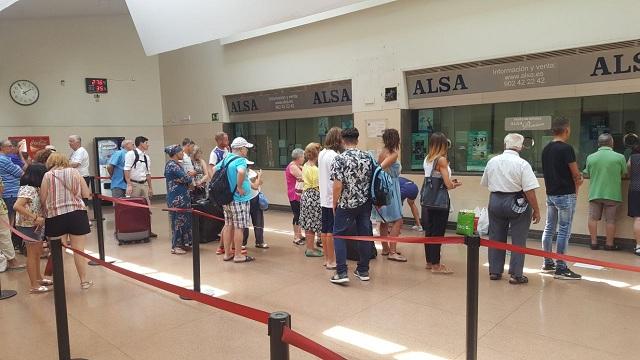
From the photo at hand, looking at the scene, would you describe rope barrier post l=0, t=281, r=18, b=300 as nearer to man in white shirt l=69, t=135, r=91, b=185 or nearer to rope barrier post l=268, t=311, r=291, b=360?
man in white shirt l=69, t=135, r=91, b=185

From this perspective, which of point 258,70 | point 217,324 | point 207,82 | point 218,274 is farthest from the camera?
point 207,82

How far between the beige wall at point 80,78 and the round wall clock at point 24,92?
0.31ft

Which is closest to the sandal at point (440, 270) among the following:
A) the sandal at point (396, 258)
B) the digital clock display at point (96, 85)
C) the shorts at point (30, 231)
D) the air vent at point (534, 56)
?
the sandal at point (396, 258)

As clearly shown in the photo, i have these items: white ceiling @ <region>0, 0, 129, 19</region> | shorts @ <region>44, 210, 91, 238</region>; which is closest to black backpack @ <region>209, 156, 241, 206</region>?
shorts @ <region>44, 210, 91, 238</region>

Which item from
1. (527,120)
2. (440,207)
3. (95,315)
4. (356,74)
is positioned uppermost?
(356,74)

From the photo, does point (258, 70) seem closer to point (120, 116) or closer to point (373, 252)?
point (120, 116)

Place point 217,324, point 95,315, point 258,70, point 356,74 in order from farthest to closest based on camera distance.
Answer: point 258,70
point 356,74
point 95,315
point 217,324

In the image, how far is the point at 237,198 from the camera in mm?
5297

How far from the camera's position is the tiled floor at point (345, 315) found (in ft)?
10.6

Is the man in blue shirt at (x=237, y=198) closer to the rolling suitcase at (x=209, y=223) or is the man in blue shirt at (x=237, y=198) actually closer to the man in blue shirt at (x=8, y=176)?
the rolling suitcase at (x=209, y=223)

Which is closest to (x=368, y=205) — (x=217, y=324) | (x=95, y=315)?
(x=217, y=324)

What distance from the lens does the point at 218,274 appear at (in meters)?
5.07

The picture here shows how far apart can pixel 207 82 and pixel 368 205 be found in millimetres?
7653

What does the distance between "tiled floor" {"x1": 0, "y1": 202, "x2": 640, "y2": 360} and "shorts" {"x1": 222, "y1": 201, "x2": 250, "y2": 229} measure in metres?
0.53
